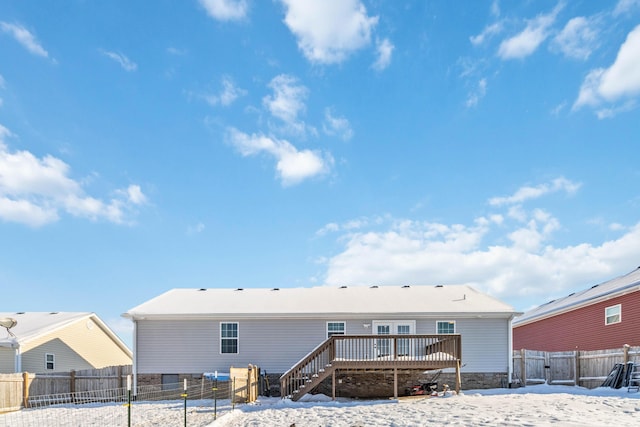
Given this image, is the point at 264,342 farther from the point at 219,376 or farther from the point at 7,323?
the point at 7,323

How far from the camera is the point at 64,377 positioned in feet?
61.3

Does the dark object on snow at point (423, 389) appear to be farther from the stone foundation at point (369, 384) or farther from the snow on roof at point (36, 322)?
the snow on roof at point (36, 322)

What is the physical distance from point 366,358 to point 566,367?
8.66 m

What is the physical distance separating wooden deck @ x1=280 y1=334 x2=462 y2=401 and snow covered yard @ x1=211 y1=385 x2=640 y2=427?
0.91 meters

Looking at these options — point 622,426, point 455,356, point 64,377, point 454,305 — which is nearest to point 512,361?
point 454,305

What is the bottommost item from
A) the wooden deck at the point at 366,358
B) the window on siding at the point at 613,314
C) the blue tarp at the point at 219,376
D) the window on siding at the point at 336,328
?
the blue tarp at the point at 219,376

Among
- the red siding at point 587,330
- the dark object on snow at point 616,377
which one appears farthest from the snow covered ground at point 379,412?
the red siding at point 587,330

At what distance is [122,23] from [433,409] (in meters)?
13.1

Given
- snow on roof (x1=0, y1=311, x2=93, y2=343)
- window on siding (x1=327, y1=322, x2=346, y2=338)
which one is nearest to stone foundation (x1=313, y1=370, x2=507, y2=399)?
window on siding (x1=327, y1=322, x2=346, y2=338)

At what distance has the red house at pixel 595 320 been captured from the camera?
19.3m

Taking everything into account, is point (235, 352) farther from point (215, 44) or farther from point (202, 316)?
point (215, 44)

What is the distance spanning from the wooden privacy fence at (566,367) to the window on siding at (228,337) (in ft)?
34.3

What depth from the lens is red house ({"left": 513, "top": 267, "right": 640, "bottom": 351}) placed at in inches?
761

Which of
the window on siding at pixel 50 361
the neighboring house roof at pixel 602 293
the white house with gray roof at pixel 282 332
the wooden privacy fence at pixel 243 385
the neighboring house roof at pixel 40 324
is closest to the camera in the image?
the wooden privacy fence at pixel 243 385
